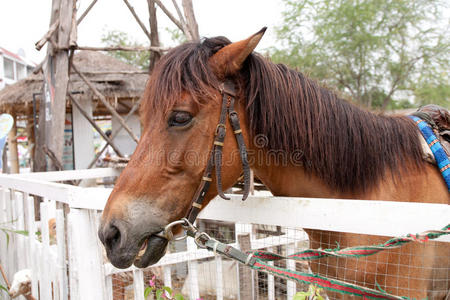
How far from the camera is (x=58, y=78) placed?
5238mm

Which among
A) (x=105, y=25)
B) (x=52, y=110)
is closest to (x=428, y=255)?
(x=52, y=110)

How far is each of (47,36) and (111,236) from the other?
4.79 m

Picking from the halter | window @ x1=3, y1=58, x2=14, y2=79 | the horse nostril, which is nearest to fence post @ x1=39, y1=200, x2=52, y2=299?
the horse nostril

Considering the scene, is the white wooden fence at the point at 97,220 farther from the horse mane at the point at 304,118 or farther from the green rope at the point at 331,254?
the horse mane at the point at 304,118

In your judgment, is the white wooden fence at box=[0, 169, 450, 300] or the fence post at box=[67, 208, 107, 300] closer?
the white wooden fence at box=[0, 169, 450, 300]

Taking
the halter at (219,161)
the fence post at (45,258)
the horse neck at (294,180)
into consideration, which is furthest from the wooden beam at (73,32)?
the horse neck at (294,180)

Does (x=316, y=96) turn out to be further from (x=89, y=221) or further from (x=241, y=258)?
(x=89, y=221)

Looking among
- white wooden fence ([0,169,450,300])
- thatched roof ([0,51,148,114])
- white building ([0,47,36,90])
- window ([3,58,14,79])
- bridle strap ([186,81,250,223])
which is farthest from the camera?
window ([3,58,14,79])

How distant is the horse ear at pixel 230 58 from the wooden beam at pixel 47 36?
416 cm

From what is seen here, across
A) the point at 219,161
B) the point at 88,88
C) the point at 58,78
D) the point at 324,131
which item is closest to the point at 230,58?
the point at 219,161

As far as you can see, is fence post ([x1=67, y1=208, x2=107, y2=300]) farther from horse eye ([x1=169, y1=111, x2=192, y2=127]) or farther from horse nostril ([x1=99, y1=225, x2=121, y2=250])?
horse eye ([x1=169, y1=111, x2=192, y2=127])

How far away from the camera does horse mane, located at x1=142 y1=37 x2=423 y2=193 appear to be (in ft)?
4.79

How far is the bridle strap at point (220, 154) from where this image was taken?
1.38 metres

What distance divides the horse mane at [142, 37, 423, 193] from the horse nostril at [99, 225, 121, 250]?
56 cm
